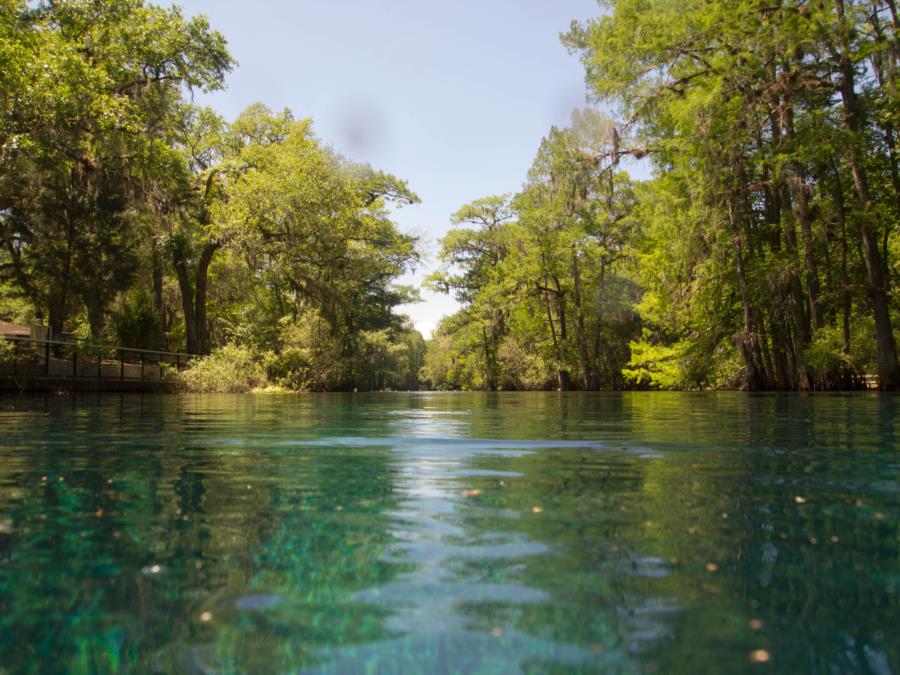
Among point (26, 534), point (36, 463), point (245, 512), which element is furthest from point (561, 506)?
point (36, 463)

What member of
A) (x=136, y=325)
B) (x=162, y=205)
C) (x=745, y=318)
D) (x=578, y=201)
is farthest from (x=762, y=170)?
(x=136, y=325)

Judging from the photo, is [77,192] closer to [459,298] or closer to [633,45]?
[633,45]

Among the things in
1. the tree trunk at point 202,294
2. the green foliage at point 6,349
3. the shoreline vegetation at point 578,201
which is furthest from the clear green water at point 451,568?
the tree trunk at point 202,294

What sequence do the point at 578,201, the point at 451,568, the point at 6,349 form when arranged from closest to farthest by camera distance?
1. the point at 451,568
2. the point at 6,349
3. the point at 578,201

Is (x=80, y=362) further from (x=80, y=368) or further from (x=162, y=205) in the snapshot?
(x=162, y=205)

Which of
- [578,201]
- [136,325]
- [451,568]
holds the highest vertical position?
[578,201]

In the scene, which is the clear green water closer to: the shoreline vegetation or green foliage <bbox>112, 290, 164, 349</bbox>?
the shoreline vegetation

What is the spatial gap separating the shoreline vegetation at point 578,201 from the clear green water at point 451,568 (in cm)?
1374

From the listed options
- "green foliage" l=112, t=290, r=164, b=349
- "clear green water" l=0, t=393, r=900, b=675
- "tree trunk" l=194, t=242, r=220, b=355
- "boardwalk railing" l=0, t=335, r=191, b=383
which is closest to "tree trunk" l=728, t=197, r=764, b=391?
"clear green water" l=0, t=393, r=900, b=675

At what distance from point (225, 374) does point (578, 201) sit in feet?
56.0

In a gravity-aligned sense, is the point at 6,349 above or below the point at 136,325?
below

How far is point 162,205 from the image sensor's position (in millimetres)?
24938

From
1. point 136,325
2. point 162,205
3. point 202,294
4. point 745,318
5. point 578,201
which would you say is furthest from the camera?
point 578,201

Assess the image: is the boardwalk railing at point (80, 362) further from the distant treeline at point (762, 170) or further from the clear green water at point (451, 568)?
the distant treeline at point (762, 170)
